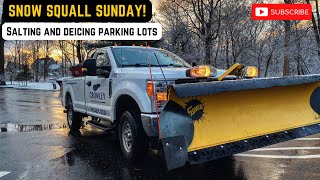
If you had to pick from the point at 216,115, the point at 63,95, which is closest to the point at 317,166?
the point at 216,115

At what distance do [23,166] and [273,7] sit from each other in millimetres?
28341

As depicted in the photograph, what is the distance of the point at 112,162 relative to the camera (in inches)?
237

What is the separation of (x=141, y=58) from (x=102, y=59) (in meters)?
0.89

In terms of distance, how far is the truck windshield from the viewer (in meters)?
6.68

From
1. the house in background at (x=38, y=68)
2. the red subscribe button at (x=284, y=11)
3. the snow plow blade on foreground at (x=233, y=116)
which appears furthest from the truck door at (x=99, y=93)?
the house in background at (x=38, y=68)

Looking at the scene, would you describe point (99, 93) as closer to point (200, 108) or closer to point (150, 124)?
point (150, 124)

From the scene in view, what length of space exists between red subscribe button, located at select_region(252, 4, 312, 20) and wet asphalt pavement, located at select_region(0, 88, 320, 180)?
952 inches

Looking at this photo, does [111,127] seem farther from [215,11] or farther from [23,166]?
[215,11]

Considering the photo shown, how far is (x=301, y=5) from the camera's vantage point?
30.7 meters

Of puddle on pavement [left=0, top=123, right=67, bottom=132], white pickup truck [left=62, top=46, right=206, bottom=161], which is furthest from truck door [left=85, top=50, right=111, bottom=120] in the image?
puddle on pavement [left=0, top=123, right=67, bottom=132]

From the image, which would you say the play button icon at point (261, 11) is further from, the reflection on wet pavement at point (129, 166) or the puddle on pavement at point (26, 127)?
the reflection on wet pavement at point (129, 166)

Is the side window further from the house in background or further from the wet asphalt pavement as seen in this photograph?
the house in background

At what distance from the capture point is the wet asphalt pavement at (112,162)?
5230 mm

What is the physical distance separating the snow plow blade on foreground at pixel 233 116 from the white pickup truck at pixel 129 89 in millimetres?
573
